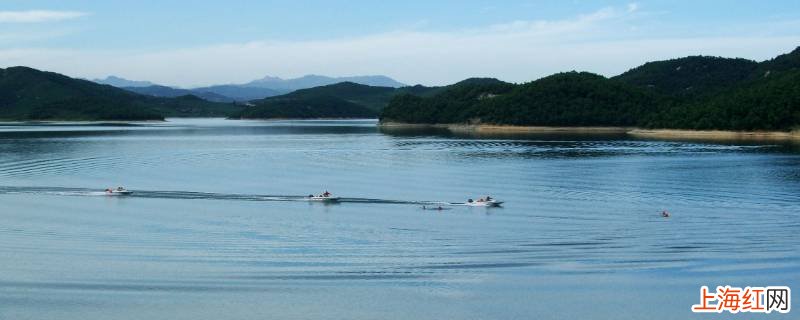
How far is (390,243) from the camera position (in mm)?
40031

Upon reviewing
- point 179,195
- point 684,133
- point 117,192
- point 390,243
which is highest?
point 684,133

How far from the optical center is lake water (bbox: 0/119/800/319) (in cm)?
2947

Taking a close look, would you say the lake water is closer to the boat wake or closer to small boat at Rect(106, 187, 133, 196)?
the boat wake

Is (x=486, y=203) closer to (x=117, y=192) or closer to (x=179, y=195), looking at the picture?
(x=179, y=195)

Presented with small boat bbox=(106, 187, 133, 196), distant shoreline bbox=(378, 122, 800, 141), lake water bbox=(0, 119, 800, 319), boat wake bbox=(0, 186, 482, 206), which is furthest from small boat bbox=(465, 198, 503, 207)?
distant shoreline bbox=(378, 122, 800, 141)

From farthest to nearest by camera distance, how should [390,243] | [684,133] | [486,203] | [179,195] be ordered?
[684,133] < [179,195] < [486,203] < [390,243]

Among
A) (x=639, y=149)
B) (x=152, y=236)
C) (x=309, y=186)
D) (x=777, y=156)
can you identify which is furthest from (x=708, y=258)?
(x=639, y=149)

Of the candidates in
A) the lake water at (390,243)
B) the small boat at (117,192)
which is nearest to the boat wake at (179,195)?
the small boat at (117,192)

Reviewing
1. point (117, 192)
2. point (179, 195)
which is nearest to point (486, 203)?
point (179, 195)

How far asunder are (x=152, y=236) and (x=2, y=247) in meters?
6.62

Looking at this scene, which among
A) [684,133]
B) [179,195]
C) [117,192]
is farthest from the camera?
[684,133]

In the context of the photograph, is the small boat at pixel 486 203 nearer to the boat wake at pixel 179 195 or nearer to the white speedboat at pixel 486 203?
the white speedboat at pixel 486 203

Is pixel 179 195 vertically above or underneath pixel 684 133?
underneath

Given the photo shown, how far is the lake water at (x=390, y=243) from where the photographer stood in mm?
29469
